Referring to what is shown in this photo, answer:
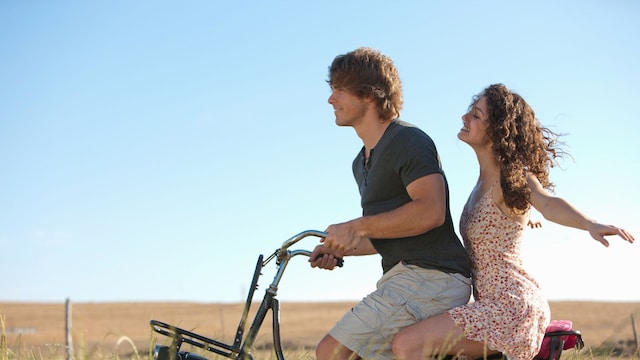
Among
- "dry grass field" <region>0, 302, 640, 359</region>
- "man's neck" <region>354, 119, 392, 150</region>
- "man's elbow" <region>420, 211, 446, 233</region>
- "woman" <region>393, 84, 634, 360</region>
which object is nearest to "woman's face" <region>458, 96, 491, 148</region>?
"woman" <region>393, 84, 634, 360</region>

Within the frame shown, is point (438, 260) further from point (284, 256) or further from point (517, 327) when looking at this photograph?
point (284, 256)

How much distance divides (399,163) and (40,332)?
32882 millimetres

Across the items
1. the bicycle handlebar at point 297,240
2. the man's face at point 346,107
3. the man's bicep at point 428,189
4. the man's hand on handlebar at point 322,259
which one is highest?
the man's face at point 346,107

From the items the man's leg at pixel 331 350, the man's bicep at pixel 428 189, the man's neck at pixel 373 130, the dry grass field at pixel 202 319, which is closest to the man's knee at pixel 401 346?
the man's leg at pixel 331 350

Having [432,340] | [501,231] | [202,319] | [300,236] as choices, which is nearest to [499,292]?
[501,231]

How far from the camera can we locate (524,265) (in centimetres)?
399

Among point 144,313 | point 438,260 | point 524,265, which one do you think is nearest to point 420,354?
point 438,260

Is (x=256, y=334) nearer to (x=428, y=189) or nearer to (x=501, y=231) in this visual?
(x=428, y=189)

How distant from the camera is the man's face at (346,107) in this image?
13.6 feet

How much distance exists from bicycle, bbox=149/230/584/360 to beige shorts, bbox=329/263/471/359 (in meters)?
0.28

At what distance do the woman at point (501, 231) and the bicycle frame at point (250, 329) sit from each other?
0.60 metres

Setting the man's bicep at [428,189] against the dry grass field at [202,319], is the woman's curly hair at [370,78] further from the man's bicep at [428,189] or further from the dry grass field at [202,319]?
the dry grass field at [202,319]

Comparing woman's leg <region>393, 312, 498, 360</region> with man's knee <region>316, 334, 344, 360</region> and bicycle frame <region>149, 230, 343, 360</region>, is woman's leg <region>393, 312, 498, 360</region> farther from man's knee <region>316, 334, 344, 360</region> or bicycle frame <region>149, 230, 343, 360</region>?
bicycle frame <region>149, 230, 343, 360</region>

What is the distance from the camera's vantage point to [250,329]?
12.4 ft
